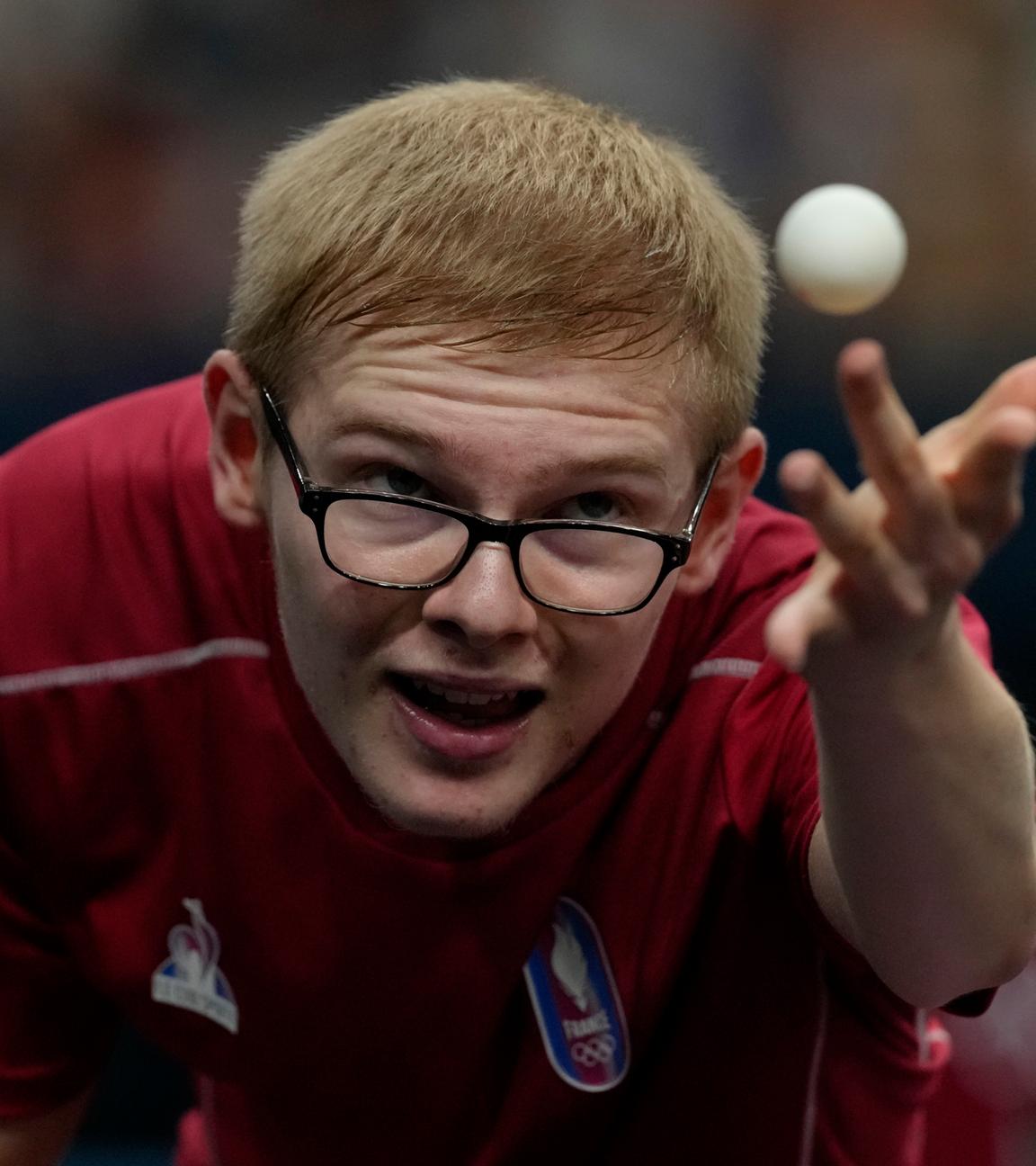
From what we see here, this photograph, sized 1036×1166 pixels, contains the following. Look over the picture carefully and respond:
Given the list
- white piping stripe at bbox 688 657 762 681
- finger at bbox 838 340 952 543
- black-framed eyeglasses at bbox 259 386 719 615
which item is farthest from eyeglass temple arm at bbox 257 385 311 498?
finger at bbox 838 340 952 543

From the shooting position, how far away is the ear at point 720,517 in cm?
153

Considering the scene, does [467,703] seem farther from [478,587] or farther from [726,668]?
[726,668]

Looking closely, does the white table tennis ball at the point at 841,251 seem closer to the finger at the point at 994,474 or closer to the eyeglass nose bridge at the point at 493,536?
the eyeglass nose bridge at the point at 493,536

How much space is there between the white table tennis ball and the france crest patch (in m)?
0.70

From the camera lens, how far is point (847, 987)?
1.57 meters

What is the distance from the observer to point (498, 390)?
1.33 meters

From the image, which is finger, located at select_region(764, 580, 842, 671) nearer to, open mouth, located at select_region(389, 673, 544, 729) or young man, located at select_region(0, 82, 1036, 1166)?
young man, located at select_region(0, 82, 1036, 1166)

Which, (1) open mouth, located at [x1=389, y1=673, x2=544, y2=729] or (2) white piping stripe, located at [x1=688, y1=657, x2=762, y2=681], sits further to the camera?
(2) white piping stripe, located at [x1=688, y1=657, x2=762, y2=681]

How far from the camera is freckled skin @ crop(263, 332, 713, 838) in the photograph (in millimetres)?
1327

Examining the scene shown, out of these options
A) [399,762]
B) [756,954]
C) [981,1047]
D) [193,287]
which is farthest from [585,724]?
[193,287]

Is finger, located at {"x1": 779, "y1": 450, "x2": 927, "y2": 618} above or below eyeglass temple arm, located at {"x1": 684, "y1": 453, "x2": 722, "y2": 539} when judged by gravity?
above

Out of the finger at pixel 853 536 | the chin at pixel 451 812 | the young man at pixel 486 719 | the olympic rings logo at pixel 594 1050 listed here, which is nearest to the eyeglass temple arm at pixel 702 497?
the young man at pixel 486 719

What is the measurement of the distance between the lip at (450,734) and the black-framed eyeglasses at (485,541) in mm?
107

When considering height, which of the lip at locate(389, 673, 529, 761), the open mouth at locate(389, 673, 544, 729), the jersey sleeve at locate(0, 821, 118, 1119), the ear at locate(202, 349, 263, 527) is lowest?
the jersey sleeve at locate(0, 821, 118, 1119)
